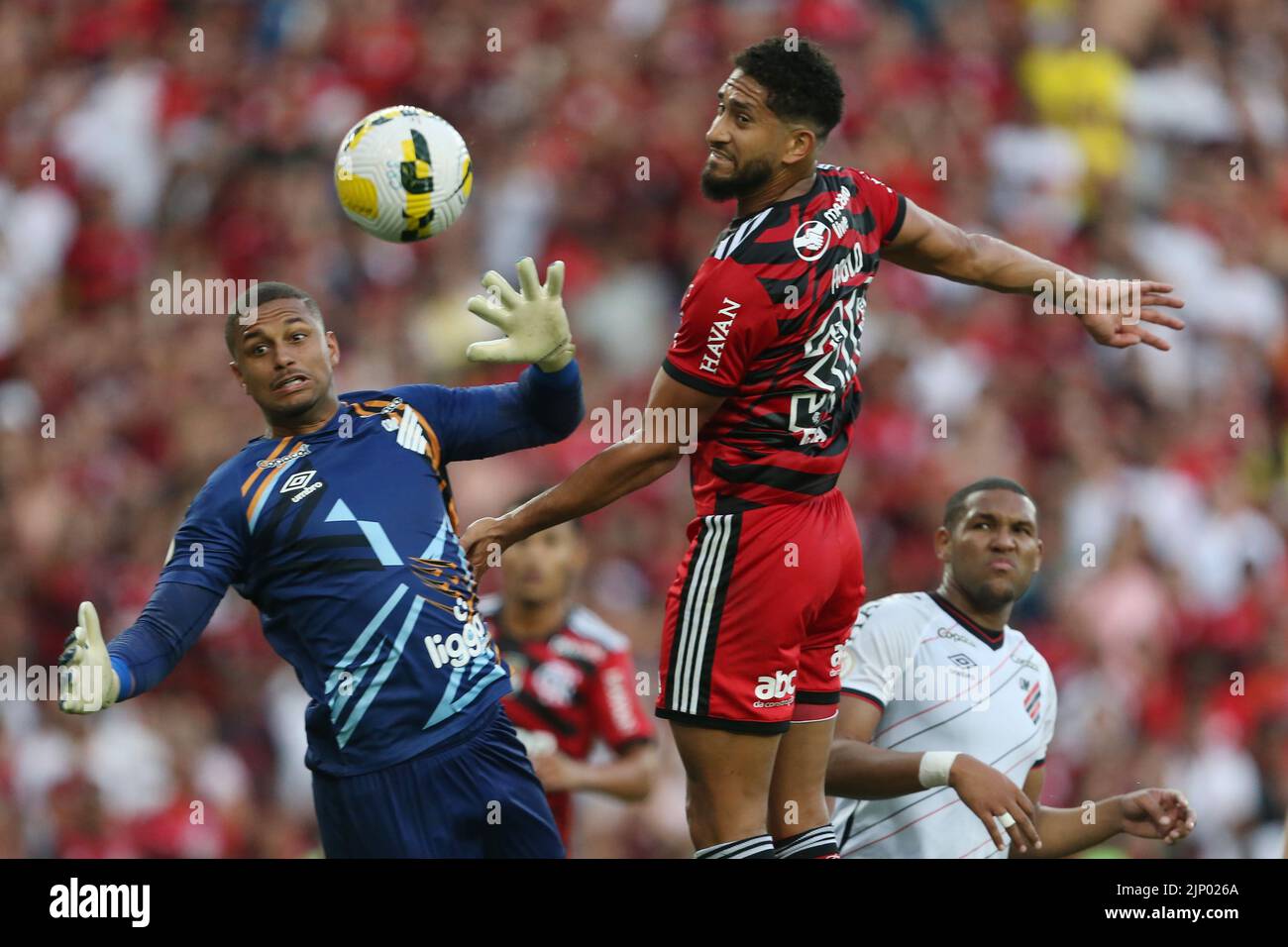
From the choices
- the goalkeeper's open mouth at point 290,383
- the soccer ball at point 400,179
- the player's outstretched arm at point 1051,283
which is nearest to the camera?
the goalkeeper's open mouth at point 290,383

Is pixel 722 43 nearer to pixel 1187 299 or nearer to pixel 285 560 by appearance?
pixel 1187 299

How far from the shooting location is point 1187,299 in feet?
39.5

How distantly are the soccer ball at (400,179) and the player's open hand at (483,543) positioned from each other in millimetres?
976

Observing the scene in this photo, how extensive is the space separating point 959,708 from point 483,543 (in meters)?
1.89

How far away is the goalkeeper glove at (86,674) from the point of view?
4969 mm

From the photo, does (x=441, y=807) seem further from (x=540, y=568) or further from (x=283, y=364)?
(x=540, y=568)

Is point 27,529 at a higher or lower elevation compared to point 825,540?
higher

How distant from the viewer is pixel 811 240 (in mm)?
5664

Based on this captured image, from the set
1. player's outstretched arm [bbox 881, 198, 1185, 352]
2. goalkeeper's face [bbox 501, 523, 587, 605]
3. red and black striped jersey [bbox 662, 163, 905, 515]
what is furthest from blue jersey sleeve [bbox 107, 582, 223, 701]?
goalkeeper's face [bbox 501, 523, 587, 605]

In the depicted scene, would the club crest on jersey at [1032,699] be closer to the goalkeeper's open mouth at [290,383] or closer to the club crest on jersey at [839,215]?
the club crest on jersey at [839,215]

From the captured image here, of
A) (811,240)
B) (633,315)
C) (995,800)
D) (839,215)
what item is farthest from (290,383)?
(633,315)

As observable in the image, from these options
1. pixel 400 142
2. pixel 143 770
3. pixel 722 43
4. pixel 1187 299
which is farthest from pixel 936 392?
pixel 400 142

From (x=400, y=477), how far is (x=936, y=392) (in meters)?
6.13

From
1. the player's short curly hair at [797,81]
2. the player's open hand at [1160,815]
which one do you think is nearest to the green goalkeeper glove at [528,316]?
the player's short curly hair at [797,81]
